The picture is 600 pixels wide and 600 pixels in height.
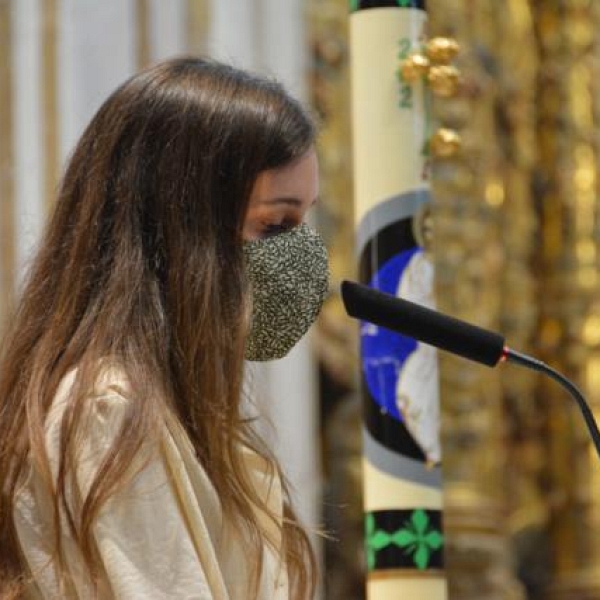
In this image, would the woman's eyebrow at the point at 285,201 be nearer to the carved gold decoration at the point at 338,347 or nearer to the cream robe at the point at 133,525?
the cream robe at the point at 133,525

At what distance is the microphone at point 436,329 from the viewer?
1582 mm

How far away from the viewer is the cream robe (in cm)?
149

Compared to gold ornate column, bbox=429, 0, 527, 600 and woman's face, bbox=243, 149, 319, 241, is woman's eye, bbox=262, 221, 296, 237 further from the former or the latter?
gold ornate column, bbox=429, 0, 527, 600

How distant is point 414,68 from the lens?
229cm

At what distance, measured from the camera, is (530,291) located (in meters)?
4.00

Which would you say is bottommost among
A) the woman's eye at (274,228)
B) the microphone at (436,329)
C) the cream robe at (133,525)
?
the cream robe at (133,525)

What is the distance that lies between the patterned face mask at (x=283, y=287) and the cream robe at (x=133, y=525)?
20 centimetres

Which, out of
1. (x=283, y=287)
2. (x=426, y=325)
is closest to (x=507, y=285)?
(x=283, y=287)

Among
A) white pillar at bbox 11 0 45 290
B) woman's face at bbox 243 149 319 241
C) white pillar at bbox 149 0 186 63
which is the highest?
white pillar at bbox 149 0 186 63

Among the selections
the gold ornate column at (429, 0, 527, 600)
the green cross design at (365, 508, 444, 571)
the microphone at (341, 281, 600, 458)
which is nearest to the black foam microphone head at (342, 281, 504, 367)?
the microphone at (341, 281, 600, 458)

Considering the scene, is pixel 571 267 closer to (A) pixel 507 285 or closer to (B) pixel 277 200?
(A) pixel 507 285

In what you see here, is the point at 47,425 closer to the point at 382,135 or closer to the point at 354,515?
the point at 382,135

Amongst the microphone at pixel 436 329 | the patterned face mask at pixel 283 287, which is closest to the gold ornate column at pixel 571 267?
the patterned face mask at pixel 283 287

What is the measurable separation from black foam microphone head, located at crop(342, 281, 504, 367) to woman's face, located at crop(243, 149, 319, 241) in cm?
12
